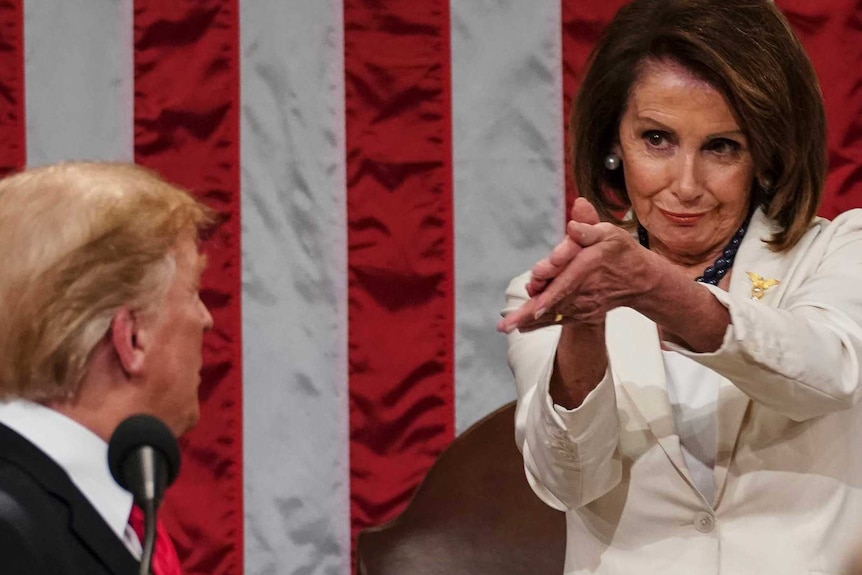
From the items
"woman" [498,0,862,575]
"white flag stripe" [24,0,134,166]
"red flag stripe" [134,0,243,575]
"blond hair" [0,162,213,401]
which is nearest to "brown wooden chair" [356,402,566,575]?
"red flag stripe" [134,0,243,575]

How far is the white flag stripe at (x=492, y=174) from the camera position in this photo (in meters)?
2.75

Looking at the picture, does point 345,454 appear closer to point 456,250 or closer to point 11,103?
point 456,250

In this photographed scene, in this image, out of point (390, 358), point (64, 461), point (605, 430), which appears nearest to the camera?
point (64, 461)

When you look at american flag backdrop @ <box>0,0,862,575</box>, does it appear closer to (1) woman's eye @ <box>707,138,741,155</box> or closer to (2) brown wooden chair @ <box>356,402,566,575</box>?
(2) brown wooden chair @ <box>356,402,566,575</box>

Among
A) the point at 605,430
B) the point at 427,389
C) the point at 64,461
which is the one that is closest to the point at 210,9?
the point at 427,389

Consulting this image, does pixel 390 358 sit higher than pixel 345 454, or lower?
higher

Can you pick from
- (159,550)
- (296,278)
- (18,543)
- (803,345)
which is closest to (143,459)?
(18,543)

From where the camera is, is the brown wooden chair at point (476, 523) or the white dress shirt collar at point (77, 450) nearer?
the white dress shirt collar at point (77, 450)

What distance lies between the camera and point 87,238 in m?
1.32

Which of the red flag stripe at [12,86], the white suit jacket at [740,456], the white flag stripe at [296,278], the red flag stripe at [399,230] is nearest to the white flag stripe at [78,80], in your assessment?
the red flag stripe at [12,86]

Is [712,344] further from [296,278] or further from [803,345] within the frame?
[296,278]

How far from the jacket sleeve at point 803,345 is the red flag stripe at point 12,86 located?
1.61 metres

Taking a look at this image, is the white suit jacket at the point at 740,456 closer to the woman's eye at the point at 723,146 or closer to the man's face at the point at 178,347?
the woman's eye at the point at 723,146

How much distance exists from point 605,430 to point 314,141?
125 centimetres
